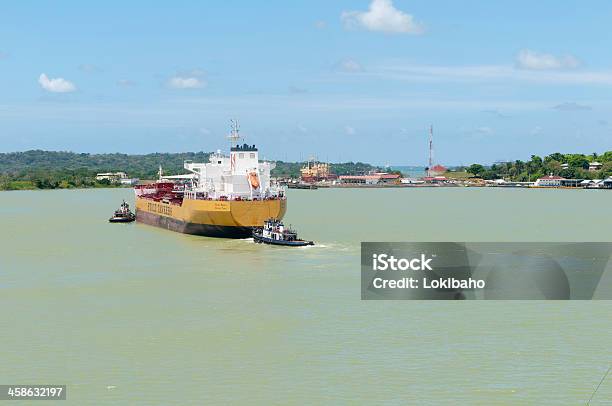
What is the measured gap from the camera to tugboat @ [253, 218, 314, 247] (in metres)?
48.2

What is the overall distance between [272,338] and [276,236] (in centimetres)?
2312

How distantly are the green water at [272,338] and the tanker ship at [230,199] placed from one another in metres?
7.37

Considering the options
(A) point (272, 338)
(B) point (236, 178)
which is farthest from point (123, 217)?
(A) point (272, 338)

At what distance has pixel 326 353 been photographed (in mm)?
23750

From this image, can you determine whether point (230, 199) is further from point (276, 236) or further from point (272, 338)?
point (272, 338)

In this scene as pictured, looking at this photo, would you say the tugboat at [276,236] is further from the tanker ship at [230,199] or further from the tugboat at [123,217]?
the tugboat at [123,217]

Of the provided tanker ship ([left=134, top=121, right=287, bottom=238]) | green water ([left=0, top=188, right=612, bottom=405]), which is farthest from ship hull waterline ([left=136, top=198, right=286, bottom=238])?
green water ([left=0, top=188, right=612, bottom=405])

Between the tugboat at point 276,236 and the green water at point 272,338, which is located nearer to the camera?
the green water at point 272,338

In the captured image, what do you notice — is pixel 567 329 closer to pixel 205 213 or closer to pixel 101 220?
pixel 205 213

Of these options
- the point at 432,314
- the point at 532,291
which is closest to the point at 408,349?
the point at 432,314

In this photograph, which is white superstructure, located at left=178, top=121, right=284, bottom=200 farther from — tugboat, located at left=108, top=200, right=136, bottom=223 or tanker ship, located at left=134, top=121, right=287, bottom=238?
tugboat, located at left=108, top=200, right=136, bottom=223

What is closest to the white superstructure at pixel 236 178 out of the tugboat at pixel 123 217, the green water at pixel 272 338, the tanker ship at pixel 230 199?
the tanker ship at pixel 230 199

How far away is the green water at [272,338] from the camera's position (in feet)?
67.3

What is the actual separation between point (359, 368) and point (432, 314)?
23.9 feet
